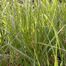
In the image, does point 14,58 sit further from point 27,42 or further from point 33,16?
point 33,16

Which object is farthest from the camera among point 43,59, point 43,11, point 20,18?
point 43,11

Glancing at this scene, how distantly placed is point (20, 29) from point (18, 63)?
18cm

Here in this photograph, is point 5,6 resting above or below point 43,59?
above

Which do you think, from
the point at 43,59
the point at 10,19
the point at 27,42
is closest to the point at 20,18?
the point at 10,19

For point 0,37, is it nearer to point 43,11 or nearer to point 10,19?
point 10,19

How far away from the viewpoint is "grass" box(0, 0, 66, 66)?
1252mm

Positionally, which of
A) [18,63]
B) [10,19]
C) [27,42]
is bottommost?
[18,63]

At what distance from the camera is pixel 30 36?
A: 128 centimetres

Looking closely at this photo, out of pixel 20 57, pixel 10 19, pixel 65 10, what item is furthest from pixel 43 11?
pixel 20 57

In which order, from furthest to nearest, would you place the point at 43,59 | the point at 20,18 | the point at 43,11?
the point at 43,11 → the point at 20,18 → the point at 43,59

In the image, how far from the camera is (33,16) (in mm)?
1366

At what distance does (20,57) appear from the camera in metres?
1.31

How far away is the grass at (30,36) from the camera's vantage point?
125 cm

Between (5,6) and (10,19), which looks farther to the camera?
(5,6)
